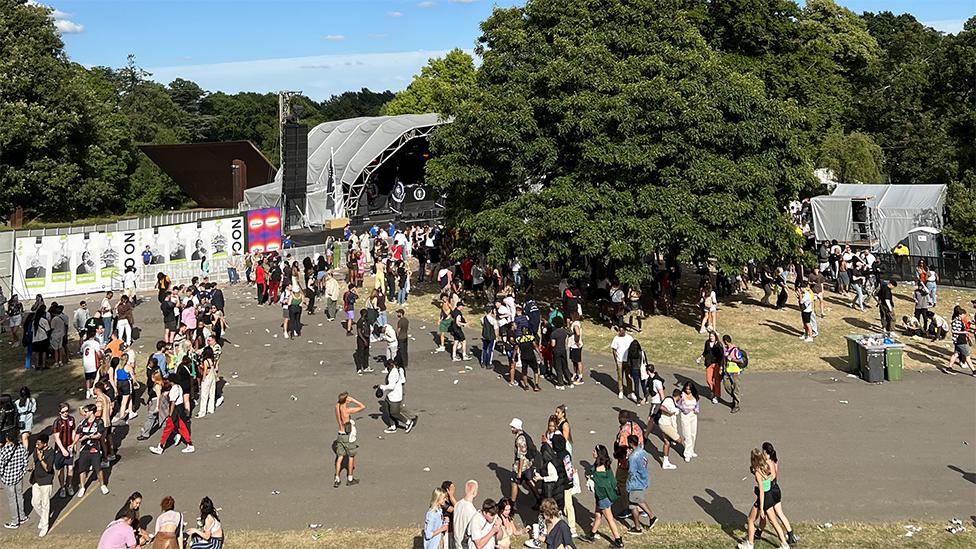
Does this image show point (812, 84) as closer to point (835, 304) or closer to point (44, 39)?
point (835, 304)

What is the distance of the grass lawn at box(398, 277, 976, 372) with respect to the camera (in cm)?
2041

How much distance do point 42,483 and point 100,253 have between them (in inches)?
732

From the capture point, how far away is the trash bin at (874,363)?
60.6 ft

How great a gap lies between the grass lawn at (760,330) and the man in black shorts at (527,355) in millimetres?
2758

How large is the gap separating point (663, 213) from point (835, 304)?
7.38m

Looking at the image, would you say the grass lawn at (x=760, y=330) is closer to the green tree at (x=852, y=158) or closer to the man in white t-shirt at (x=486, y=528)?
the man in white t-shirt at (x=486, y=528)

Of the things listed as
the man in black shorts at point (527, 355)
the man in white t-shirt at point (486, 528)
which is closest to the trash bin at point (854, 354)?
the man in black shorts at point (527, 355)

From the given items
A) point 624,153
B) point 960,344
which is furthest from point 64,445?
point 960,344

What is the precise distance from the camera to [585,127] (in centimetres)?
2270

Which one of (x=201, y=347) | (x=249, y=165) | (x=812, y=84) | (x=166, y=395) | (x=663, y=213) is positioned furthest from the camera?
(x=249, y=165)

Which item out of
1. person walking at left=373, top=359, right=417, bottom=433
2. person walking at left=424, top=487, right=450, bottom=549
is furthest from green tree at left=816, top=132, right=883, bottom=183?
person walking at left=424, top=487, right=450, bottom=549

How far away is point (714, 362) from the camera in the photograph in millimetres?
16844

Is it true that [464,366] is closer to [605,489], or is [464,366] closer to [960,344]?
[605,489]

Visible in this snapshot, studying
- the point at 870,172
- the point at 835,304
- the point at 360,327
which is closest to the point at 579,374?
the point at 360,327
